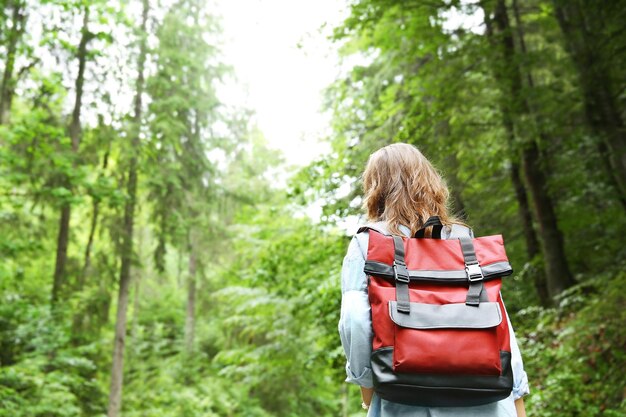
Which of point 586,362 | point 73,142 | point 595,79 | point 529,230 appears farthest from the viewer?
point 73,142

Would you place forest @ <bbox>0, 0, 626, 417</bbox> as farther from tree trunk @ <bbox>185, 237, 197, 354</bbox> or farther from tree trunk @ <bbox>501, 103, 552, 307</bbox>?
tree trunk @ <bbox>185, 237, 197, 354</bbox>

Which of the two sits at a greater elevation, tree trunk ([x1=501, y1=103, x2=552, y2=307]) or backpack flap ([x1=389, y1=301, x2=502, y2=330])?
tree trunk ([x1=501, y1=103, x2=552, y2=307])

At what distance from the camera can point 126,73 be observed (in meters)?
13.7

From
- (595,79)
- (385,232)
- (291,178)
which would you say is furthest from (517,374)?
(291,178)

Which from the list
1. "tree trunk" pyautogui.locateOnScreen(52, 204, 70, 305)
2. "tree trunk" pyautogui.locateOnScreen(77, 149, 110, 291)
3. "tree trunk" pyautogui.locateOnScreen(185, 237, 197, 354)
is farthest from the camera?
"tree trunk" pyautogui.locateOnScreen(185, 237, 197, 354)

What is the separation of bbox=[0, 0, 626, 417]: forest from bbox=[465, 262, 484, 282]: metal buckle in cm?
426

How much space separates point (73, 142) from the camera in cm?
1292

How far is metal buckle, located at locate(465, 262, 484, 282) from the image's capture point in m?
1.84

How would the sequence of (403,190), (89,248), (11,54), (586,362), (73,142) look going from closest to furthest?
(403,190) → (586,362) → (11,54) → (73,142) → (89,248)

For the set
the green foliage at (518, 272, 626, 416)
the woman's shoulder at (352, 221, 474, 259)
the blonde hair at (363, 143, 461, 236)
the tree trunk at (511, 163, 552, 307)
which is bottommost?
the green foliage at (518, 272, 626, 416)

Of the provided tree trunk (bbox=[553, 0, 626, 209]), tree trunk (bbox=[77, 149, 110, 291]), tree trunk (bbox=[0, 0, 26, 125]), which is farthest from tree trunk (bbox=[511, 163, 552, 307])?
tree trunk (bbox=[77, 149, 110, 291])

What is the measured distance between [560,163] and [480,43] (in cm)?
303

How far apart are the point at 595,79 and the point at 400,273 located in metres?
6.16

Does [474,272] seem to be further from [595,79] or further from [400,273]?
[595,79]
